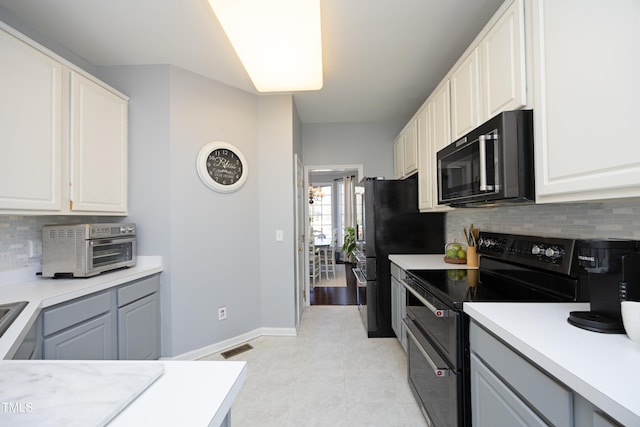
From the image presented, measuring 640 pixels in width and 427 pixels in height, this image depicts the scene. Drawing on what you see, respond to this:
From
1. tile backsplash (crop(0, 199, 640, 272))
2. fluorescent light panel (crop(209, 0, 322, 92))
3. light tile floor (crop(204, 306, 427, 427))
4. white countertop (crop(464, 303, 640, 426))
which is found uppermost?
fluorescent light panel (crop(209, 0, 322, 92))

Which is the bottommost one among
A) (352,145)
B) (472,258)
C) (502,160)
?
(472,258)

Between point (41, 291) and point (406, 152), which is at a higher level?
point (406, 152)

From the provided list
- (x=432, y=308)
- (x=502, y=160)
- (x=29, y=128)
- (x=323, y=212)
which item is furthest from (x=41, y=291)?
(x=323, y=212)

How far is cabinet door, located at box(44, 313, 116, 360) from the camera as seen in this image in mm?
1402

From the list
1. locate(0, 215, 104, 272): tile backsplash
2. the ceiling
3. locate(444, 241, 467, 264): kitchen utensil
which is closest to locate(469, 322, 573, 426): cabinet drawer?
locate(444, 241, 467, 264): kitchen utensil

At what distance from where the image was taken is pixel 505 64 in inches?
51.3

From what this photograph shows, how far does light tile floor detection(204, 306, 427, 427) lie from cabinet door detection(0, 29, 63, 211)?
179 centimetres

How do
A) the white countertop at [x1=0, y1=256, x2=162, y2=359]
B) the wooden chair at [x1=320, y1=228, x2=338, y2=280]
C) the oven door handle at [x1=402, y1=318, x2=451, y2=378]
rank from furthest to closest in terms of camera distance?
the wooden chair at [x1=320, y1=228, x2=338, y2=280]
the oven door handle at [x1=402, y1=318, x2=451, y2=378]
the white countertop at [x1=0, y1=256, x2=162, y2=359]

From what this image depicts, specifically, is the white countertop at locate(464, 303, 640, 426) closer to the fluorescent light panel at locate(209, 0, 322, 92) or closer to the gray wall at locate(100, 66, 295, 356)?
the fluorescent light panel at locate(209, 0, 322, 92)

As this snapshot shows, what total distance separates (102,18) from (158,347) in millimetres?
2468

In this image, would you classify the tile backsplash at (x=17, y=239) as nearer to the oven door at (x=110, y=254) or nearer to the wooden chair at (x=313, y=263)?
the oven door at (x=110, y=254)

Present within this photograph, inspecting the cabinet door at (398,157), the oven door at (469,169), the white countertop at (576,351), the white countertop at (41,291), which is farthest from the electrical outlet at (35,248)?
the cabinet door at (398,157)

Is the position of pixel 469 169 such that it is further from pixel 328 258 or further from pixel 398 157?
pixel 328 258

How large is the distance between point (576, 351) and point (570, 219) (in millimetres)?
874
